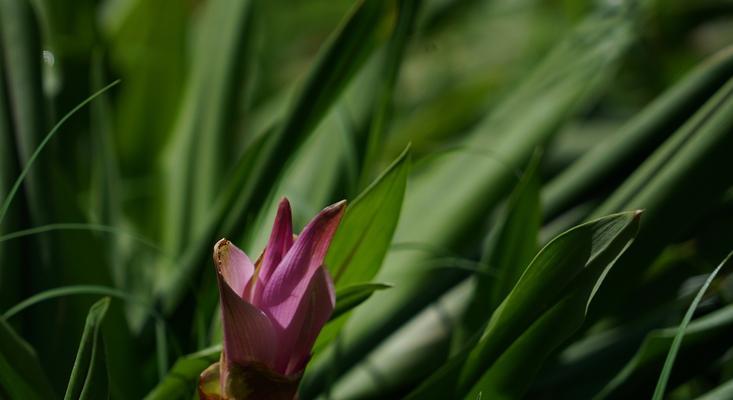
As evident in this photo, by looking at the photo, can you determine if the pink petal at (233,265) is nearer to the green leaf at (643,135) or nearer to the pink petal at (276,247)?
the pink petal at (276,247)

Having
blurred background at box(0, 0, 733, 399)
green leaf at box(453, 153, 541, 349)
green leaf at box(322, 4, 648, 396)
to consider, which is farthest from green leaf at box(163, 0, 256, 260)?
green leaf at box(453, 153, 541, 349)

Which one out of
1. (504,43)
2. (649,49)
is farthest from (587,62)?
(504,43)

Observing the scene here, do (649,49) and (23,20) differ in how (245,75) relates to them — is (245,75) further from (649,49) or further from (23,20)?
(649,49)

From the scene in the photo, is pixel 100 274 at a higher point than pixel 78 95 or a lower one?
lower

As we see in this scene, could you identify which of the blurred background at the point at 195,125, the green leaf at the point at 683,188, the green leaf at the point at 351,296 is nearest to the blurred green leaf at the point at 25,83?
the blurred background at the point at 195,125

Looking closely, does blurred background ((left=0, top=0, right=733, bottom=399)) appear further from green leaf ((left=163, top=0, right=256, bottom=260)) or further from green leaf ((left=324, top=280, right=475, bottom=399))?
green leaf ((left=324, top=280, right=475, bottom=399))
